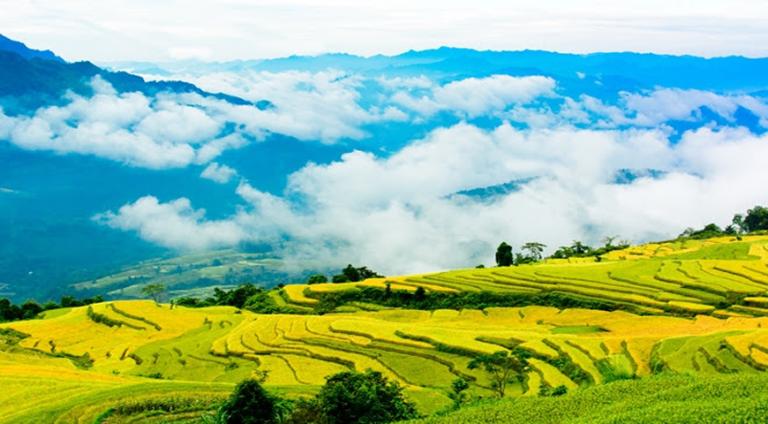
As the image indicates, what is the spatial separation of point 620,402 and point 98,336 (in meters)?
53.8

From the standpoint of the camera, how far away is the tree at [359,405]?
73.0 ft

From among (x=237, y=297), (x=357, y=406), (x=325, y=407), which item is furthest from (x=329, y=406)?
(x=237, y=297)

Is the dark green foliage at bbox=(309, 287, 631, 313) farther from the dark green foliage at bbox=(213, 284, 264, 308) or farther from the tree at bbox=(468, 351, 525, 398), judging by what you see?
the tree at bbox=(468, 351, 525, 398)

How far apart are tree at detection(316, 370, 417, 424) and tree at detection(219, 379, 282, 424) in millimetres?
1671

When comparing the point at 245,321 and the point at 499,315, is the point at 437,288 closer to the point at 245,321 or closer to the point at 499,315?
the point at 499,315

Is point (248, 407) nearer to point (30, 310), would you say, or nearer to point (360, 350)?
point (360, 350)

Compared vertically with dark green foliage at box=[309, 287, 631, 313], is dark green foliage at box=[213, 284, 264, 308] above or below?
above

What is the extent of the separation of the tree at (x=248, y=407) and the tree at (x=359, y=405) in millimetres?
1671

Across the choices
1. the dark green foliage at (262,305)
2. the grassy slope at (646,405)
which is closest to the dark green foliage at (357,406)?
the grassy slope at (646,405)

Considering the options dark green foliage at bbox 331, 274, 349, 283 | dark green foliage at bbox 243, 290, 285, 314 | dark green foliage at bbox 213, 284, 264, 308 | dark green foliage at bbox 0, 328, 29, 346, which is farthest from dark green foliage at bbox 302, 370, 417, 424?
dark green foliage at bbox 331, 274, 349, 283

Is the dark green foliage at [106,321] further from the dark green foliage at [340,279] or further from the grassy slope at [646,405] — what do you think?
the grassy slope at [646,405]

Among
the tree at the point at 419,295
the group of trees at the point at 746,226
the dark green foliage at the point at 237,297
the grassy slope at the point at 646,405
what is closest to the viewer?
the grassy slope at the point at 646,405

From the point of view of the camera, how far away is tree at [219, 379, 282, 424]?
21.4 meters

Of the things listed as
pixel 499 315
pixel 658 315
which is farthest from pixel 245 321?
pixel 658 315
